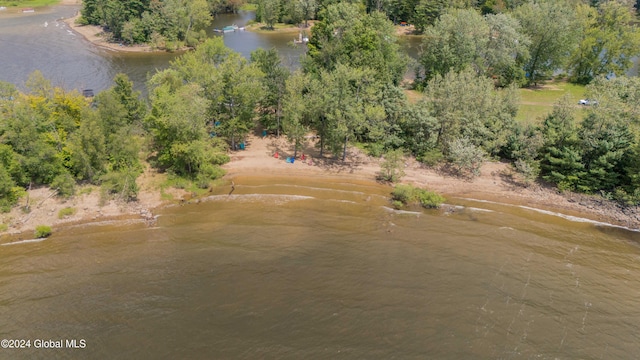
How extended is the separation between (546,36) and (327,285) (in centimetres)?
5979

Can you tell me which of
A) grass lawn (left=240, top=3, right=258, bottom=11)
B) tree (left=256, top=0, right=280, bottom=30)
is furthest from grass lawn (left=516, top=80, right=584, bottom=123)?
grass lawn (left=240, top=3, right=258, bottom=11)

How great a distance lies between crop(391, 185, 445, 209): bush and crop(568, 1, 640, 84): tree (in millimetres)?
48089

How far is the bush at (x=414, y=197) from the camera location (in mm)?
38625

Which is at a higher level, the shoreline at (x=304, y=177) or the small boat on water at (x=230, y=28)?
the small boat on water at (x=230, y=28)

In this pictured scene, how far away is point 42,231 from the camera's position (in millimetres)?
33406

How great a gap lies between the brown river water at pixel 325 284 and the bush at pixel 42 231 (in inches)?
30.0

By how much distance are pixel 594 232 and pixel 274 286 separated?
29.3 meters

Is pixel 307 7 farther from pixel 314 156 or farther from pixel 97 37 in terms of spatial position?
pixel 314 156

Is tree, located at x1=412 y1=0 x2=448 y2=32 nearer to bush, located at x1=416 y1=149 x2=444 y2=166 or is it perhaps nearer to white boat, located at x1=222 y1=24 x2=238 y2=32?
white boat, located at x1=222 y1=24 x2=238 y2=32

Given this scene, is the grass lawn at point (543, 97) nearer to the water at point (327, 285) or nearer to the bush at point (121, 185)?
the water at point (327, 285)

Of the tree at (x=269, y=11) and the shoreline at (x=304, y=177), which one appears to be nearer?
the shoreline at (x=304, y=177)

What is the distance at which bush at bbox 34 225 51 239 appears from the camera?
109ft

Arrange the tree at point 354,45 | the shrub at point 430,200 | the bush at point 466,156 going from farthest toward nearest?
the tree at point 354,45, the bush at point 466,156, the shrub at point 430,200

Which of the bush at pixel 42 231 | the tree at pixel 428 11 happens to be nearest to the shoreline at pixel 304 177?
the bush at pixel 42 231
